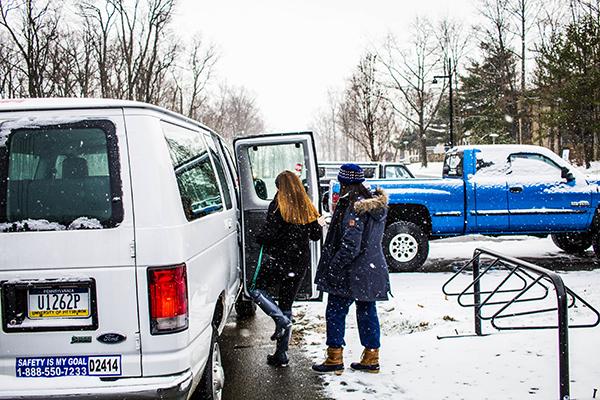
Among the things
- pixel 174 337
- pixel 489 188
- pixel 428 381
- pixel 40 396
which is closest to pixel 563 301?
pixel 428 381

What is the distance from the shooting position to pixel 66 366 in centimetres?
296

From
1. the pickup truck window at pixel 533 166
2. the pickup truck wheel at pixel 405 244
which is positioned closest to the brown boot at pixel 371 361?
the pickup truck wheel at pixel 405 244

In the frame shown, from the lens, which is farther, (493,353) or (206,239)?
(493,353)

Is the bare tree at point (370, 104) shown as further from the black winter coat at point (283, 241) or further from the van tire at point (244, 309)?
the black winter coat at point (283, 241)

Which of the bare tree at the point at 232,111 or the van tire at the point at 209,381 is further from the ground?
the bare tree at the point at 232,111

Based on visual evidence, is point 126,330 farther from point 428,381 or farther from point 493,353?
point 493,353

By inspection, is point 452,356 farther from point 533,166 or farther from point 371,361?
point 533,166

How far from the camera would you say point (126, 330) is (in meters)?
2.98

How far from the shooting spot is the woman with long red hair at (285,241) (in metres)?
4.98

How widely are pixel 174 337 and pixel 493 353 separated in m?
3.31

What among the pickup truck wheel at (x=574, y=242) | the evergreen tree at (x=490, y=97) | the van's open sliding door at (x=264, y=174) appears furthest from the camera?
the evergreen tree at (x=490, y=97)

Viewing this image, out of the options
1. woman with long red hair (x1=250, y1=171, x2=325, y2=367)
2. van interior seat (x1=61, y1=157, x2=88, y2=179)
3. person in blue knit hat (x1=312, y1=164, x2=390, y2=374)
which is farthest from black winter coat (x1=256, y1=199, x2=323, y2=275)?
van interior seat (x1=61, y1=157, x2=88, y2=179)

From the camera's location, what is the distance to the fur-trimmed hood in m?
4.69

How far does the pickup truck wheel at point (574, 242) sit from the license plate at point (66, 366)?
389 inches
